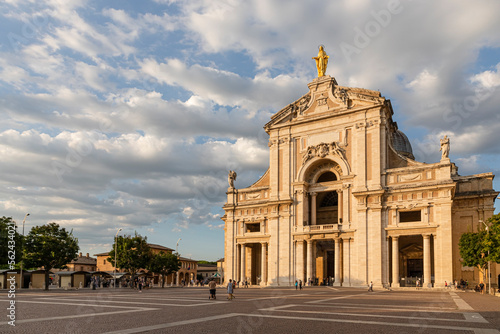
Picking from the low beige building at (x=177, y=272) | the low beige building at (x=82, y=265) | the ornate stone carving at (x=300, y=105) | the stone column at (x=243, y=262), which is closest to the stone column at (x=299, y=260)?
the stone column at (x=243, y=262)

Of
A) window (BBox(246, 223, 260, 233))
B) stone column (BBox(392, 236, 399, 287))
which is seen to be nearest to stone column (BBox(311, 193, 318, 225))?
window (BBox(246, 223, 260, 233))

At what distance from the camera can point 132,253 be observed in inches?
2376

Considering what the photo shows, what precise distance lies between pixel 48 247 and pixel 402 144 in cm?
6005

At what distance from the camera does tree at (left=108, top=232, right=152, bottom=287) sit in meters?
60.3

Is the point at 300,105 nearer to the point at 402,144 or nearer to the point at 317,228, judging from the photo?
the point at 317,228

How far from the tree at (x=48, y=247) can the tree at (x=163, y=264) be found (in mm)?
14949

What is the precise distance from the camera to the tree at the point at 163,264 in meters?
64.3

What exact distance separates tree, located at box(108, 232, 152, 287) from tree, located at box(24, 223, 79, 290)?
945 centimetres

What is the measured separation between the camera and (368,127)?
54.2 meters

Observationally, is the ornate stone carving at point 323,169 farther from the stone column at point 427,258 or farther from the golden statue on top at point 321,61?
the stone column at point 427,258

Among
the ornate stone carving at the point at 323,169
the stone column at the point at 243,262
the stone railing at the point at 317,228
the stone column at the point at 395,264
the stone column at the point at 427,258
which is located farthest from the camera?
the stone column at the point at 243,262

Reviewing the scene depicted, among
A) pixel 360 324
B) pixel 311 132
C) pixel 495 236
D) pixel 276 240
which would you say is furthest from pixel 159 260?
pixel 360 324

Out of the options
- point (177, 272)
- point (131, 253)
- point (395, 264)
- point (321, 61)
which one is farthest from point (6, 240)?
point (177, 272)

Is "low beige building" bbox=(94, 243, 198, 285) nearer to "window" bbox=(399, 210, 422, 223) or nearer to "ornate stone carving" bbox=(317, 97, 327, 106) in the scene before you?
"ornate stone carving" bbox=(317, 97, 327, 106)
